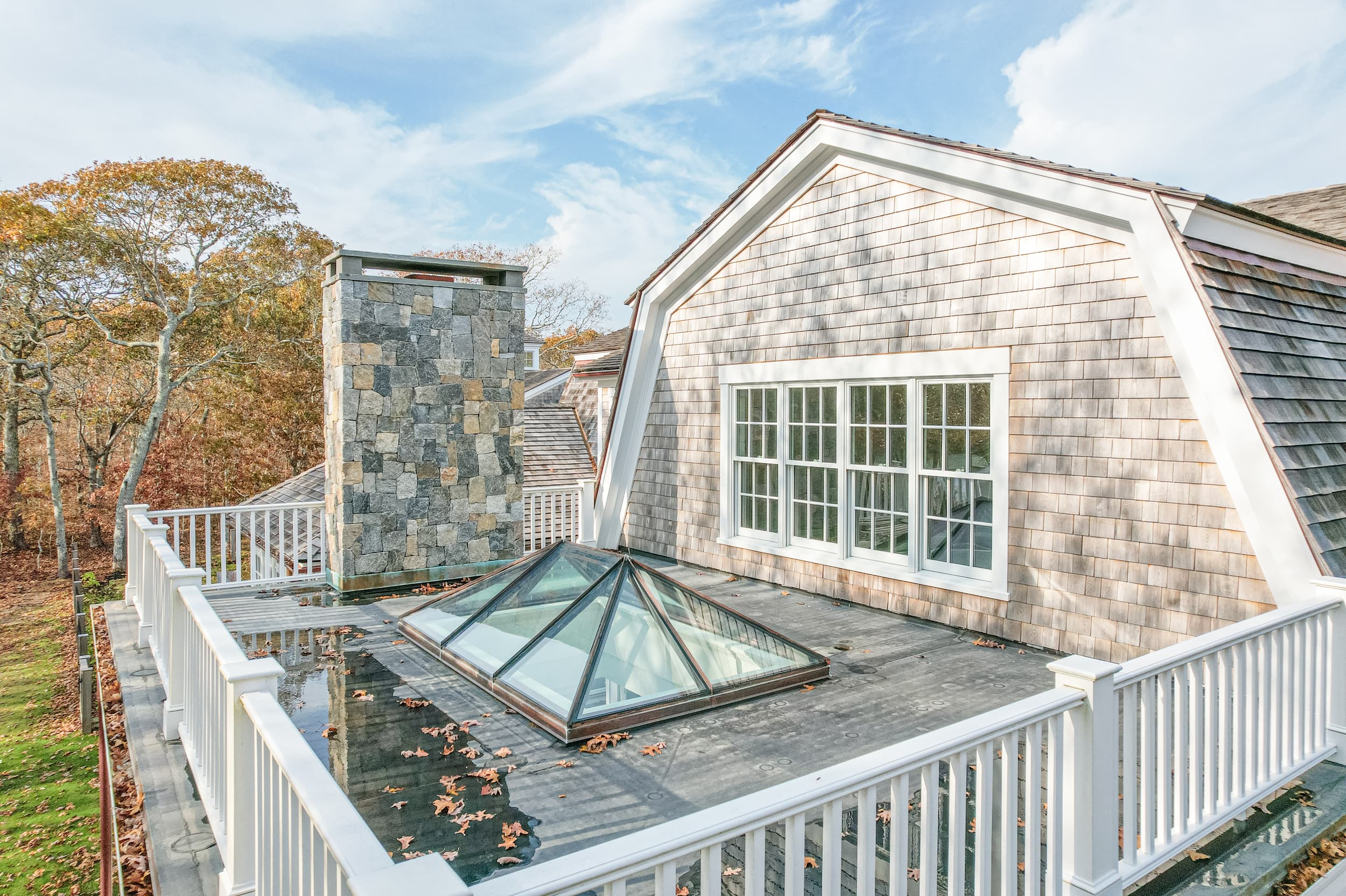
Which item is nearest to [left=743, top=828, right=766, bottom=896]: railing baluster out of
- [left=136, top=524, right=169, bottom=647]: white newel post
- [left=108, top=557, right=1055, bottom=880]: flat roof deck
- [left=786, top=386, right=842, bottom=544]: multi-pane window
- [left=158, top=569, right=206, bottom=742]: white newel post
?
[left=108, top=557, right=1055, bottom=880]: flat roof deck

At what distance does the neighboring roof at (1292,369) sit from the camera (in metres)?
4.28

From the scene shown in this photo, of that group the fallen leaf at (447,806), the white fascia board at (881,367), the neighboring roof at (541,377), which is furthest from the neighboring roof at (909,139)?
the neighboring roof at (541,377)

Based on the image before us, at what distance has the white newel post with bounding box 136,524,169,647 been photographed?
5.20 metres

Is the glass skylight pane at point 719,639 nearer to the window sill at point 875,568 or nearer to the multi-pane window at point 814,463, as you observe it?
the window sill at point 875,568

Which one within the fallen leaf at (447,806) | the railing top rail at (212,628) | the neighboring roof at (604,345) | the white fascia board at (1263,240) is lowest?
the fallen leaf at (447,806)

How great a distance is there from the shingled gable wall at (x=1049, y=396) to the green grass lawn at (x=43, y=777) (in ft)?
22.4

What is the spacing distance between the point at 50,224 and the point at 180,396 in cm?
586

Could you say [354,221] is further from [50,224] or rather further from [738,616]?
[738,616]

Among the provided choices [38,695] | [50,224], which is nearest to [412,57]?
[50,224]

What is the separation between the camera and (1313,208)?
7777mm

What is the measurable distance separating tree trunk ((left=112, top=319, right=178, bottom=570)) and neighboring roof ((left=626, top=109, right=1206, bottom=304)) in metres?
13.4

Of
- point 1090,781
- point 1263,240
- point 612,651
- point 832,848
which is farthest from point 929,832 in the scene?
point 1263,240

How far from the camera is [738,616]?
15.5 ft

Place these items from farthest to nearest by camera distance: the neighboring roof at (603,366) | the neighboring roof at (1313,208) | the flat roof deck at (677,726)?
the neighboring roof at (603,366)
the neighboring roof at (1313,208)
the flat roof deck at (677,726)
